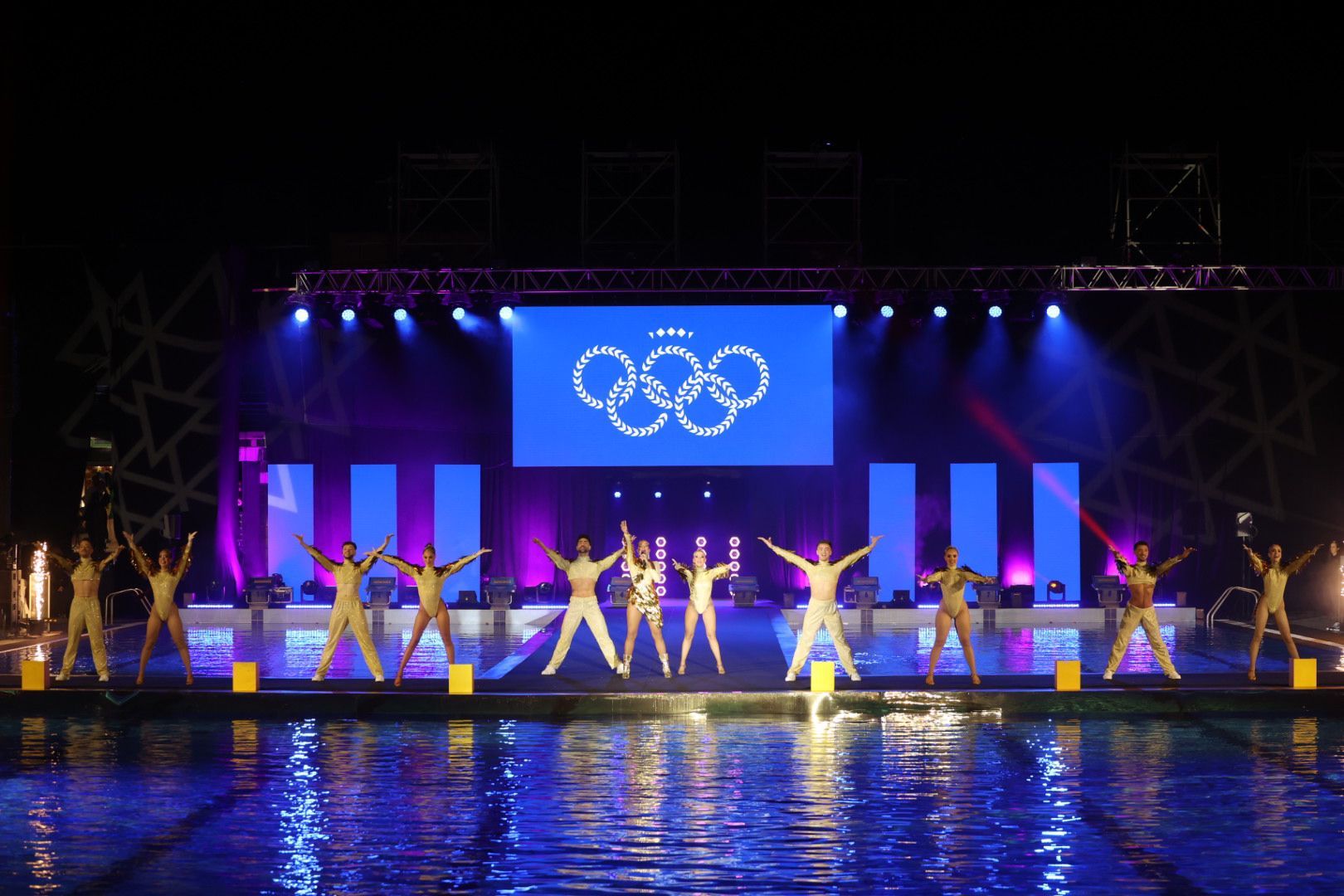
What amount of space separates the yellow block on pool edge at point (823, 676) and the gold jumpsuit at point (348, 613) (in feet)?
13.3

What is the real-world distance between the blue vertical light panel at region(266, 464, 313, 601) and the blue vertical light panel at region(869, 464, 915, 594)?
10.1 metres

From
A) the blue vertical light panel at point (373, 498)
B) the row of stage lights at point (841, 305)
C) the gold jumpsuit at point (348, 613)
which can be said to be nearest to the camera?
the gold jumpsuit at point (348, 613)

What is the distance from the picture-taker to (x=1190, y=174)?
74.5 feet

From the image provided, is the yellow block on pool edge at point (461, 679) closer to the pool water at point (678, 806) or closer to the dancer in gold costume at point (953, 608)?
the pool water at point (678, 806)

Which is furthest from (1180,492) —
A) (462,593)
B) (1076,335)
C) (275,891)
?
(275,891)

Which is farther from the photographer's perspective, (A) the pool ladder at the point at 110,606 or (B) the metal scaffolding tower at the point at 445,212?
(B) the metal scaffolding tower at the point at 445,212

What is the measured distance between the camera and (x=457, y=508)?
81.1ft

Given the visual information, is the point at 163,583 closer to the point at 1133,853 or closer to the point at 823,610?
the point at 823,610

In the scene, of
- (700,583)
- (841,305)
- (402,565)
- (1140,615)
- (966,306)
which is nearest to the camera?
(1140,615)

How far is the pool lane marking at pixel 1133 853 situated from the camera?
6.64 meters

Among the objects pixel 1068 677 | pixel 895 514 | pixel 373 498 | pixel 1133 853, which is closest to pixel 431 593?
pixel 1068 677

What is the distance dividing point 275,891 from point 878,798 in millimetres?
3745

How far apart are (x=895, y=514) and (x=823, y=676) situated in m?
12.5

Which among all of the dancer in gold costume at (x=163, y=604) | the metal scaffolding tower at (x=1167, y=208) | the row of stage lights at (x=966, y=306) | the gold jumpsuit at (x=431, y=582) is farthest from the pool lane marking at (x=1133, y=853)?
the metal scaffolding tower at (x=1167, y=208)
